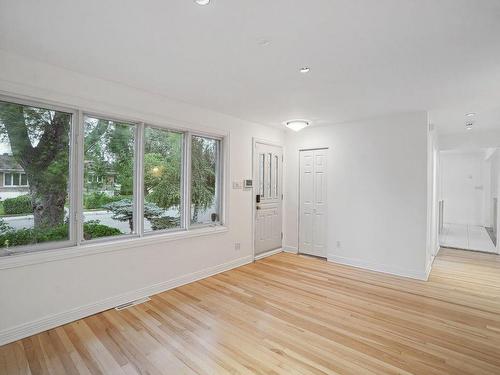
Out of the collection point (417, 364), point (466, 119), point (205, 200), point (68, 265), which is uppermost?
point (466, 119)

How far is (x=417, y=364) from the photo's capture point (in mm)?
2123

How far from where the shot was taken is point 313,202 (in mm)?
5312

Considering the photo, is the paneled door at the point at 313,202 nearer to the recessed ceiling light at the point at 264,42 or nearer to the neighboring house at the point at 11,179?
the recessed ceiling light at the point at 264,42

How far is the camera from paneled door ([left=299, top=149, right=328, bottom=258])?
5.17m

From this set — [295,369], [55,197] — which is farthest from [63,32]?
[295,369]

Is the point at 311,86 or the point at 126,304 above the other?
the point at 311,86

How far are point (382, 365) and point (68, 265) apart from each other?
10.2ft

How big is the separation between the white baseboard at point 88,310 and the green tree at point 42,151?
0.94m

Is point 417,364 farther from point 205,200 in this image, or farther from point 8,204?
point 8,204

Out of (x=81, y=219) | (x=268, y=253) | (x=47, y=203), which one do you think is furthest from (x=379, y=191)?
(x=47, y=203)

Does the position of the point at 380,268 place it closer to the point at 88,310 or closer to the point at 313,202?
the point at 313,202

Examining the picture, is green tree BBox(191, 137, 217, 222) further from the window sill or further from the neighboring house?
the neighboring house

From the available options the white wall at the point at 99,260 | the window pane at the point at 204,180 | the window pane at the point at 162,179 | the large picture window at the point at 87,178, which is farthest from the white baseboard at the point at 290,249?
the window pane at the point at 162,179

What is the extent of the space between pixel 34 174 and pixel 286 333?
3.03 m
